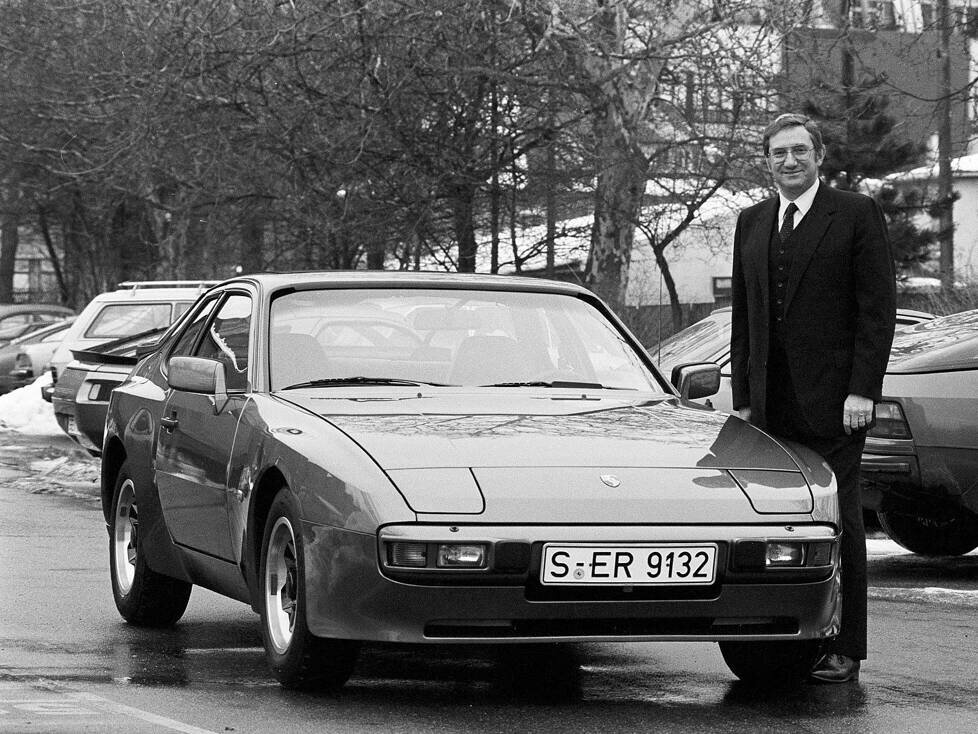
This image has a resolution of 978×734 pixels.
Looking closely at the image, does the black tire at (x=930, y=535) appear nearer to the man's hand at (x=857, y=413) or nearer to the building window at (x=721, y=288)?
the man's hand at (x=857, y=413)

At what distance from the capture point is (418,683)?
5.82m

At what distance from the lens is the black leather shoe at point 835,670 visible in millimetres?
5965

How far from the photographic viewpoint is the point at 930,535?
9.97 metres

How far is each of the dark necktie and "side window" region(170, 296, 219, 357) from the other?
7.55 feet

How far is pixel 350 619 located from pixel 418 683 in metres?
0.81

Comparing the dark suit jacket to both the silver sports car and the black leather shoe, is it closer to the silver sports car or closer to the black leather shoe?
the silver sports car

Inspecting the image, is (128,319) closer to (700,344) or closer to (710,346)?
(700,344)

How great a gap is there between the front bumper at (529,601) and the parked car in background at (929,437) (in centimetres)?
353

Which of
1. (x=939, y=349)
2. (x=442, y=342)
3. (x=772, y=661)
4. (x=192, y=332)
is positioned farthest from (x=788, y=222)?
(x=939, y=349)

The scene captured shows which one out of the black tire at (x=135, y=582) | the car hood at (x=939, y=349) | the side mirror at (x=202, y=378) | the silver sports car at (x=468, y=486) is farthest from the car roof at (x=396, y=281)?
the car hood at (x=939, y=349)

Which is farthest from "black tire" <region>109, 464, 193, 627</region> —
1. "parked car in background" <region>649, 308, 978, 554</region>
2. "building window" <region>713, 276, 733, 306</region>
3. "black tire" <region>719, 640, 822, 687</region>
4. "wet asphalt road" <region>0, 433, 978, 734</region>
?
"building window" <region>713, 276, 733, 306</region>

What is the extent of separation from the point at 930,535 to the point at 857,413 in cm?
414

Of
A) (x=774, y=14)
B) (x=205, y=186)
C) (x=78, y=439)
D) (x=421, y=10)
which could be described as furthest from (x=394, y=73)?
(x=78, y=439)

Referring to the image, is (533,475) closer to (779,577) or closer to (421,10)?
(779,577)
